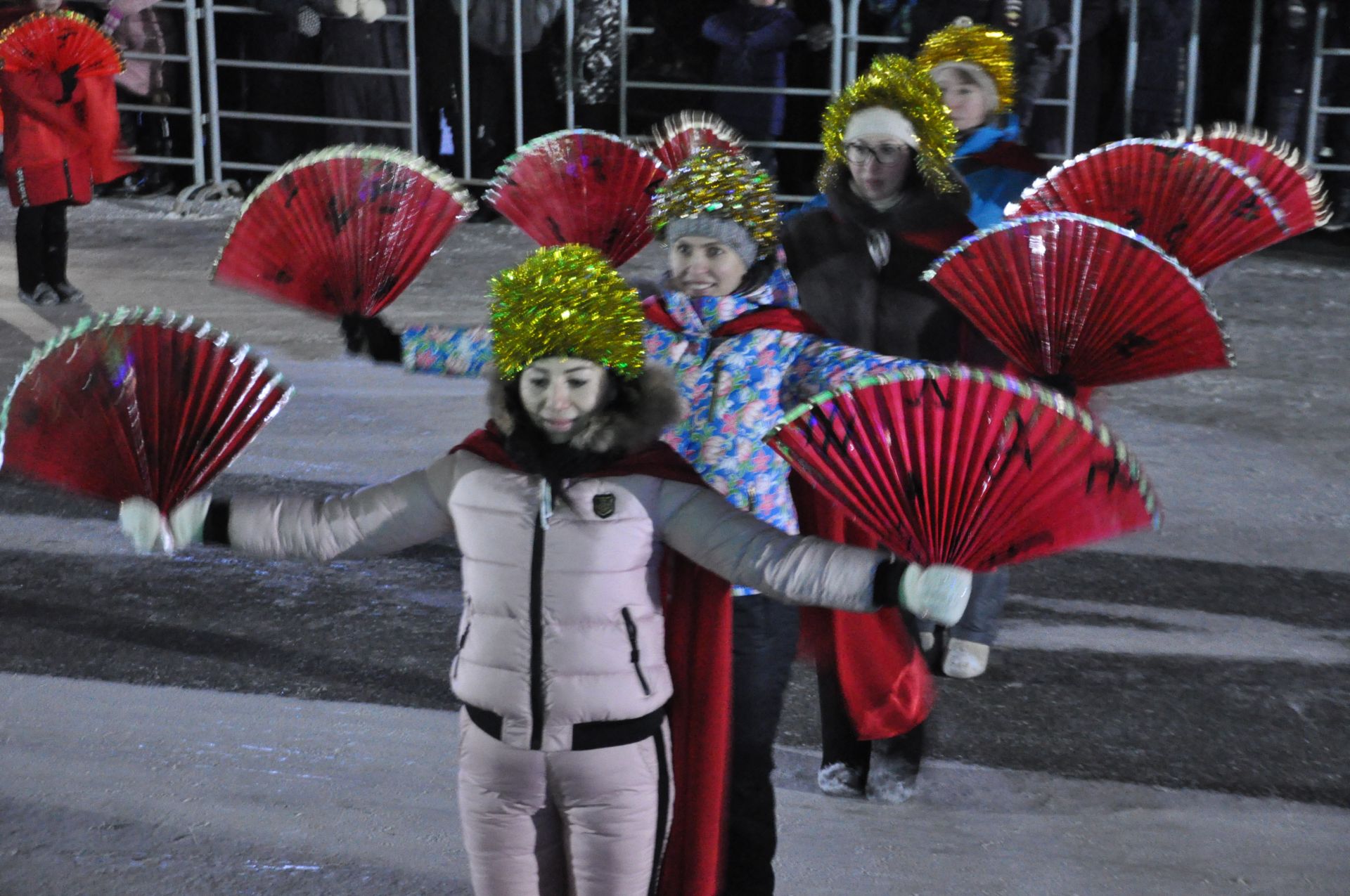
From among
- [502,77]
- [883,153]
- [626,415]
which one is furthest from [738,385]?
[502,77]

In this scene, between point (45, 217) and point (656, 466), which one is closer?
point (656, 466)

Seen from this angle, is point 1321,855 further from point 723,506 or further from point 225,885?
point 225,885

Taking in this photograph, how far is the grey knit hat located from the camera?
139 inches

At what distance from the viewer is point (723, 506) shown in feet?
9.81

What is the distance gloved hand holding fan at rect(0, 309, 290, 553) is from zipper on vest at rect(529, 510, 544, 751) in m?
0.56

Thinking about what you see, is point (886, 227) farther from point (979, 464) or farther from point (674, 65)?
point (674, 65)

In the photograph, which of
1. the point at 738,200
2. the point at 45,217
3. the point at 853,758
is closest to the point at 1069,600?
the point at 853,758

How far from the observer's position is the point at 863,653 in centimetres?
393

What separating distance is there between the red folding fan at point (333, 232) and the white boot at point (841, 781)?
1.64 m

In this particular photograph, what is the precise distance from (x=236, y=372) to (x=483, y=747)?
0.79m

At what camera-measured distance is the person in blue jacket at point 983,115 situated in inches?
195

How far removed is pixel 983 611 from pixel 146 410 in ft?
9.28

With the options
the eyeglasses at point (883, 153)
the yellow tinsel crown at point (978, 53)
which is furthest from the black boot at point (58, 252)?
the eyeglasses at point (883, 153)

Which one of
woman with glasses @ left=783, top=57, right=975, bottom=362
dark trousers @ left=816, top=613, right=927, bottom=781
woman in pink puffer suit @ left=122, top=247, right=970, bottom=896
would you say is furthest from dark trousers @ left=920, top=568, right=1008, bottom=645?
woman in pink puffer suit @ left=122, top=247, right=970, bottom=896
